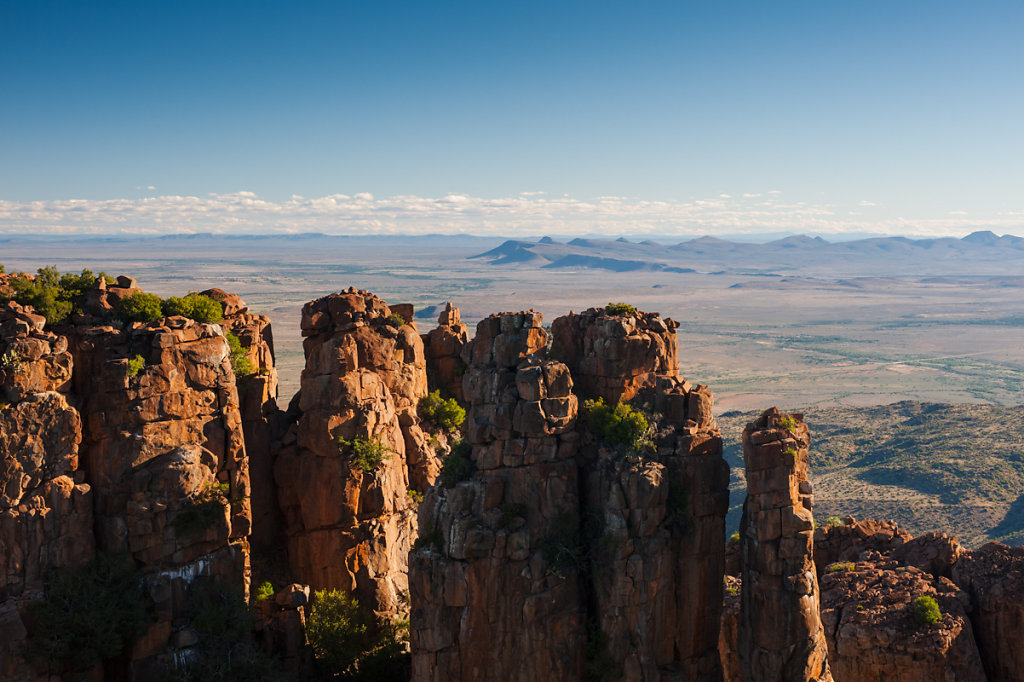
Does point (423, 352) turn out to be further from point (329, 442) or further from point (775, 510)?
point (775, 510)

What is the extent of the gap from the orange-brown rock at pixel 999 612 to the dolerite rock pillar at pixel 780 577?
43.8 feet

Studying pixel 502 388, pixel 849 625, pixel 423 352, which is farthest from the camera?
pixel 423 352

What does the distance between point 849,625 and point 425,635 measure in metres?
20.5

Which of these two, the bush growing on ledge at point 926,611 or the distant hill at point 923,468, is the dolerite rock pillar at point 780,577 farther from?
the distant hill at point 923,468

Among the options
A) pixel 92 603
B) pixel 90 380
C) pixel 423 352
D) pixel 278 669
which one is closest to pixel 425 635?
pixel 278 669

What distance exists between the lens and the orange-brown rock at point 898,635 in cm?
3881

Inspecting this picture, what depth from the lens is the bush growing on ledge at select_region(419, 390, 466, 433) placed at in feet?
168

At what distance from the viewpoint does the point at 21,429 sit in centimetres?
3478

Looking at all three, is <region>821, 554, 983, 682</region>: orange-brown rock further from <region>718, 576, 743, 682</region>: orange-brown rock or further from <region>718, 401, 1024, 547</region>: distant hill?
<region>718, 401, 1024, 547</region>: distant hill

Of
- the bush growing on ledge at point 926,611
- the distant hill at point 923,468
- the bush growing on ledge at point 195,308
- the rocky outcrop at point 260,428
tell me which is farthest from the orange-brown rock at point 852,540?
the distant hill at point 923,468

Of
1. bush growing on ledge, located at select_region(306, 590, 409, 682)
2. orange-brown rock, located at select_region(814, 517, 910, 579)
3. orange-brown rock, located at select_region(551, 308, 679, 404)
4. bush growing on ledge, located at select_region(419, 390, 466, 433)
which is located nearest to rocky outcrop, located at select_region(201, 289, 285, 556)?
bush growing on ledge, located at select_region(306, 590, 409, 682)

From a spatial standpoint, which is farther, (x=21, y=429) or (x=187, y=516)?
(x=187, y=516)

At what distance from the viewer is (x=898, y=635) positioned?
39406 millimetres

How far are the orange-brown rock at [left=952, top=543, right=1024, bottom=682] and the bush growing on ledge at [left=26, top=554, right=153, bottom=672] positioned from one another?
129 ft
